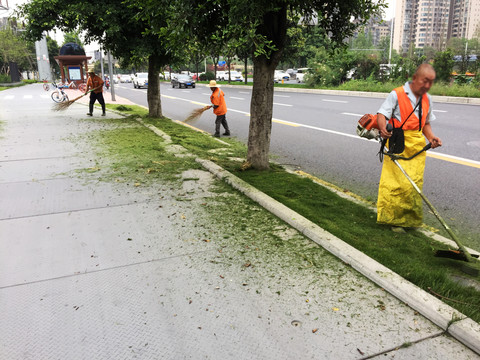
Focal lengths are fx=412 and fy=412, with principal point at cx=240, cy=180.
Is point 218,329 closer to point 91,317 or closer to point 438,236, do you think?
point 91,317

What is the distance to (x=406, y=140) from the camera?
148 inches

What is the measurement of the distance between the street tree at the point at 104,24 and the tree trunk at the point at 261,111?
4.66m

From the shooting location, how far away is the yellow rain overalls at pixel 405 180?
12.2 feet

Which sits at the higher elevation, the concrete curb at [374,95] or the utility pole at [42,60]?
the utility pole at [42,60]

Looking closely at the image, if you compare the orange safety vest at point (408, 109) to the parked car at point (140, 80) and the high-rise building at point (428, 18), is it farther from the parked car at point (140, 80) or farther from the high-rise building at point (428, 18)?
the high-rise building at point (428, 18)

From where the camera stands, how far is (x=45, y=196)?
5102mm

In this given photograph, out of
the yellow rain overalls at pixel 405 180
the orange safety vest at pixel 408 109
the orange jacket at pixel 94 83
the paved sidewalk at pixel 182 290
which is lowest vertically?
the paved sidewalk at pixel 182 290

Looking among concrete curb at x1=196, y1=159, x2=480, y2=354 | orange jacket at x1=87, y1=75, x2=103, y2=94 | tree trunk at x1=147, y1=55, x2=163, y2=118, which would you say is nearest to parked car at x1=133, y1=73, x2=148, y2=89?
orange jacket at x1=87, y1=75, x2=103, y2=94

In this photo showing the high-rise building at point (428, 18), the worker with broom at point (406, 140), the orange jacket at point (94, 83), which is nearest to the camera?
the worker with broom at point (406, 140)

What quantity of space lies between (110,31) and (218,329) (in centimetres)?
933

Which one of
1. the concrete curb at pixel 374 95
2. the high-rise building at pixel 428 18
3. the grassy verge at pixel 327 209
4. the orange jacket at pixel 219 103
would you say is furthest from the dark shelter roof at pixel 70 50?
the high-rise building at pixel 428 18

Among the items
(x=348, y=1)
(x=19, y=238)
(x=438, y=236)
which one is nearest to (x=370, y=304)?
(x=438, y=236)

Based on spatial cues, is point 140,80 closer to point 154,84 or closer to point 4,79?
point 4,79

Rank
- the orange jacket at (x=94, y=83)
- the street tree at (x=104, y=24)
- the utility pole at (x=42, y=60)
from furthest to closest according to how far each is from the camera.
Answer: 1. the utility pole at (x=42, y=60)
2. the orange jacket at (x=94, y=83)
3. the street tree at (x=104, y=24)
